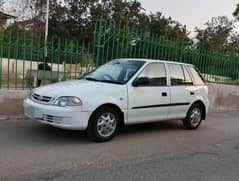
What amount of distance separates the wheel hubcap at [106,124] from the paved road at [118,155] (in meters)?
0.24

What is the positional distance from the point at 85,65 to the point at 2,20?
18.0 meters

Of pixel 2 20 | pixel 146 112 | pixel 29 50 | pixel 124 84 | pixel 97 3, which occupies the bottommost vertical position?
pixel 146 112

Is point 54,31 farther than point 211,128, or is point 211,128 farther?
point 54,31

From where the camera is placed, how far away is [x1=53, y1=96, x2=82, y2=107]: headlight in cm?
530

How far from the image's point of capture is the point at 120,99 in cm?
587

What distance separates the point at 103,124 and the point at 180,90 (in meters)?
2.42

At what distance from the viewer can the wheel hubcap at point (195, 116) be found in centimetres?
763

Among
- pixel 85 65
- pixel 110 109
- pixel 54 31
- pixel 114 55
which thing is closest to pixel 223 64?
pixel 114 55

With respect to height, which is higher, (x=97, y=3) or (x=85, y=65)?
(x=97, y=3)

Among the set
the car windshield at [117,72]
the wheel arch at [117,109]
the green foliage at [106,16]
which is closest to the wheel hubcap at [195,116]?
the car windshield at [117,72]

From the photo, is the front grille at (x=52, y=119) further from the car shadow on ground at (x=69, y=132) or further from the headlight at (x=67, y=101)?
the car shadow on ground at (x=69, y=132)

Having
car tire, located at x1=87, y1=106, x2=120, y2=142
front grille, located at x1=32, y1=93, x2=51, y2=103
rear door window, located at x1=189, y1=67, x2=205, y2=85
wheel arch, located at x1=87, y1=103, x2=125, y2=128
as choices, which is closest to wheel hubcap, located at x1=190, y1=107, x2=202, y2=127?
rear door window, located at x1=189, y1=67, x2=205, y2=85

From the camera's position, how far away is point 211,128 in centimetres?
804

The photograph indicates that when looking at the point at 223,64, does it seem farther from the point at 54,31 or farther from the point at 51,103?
the point at 54,31
